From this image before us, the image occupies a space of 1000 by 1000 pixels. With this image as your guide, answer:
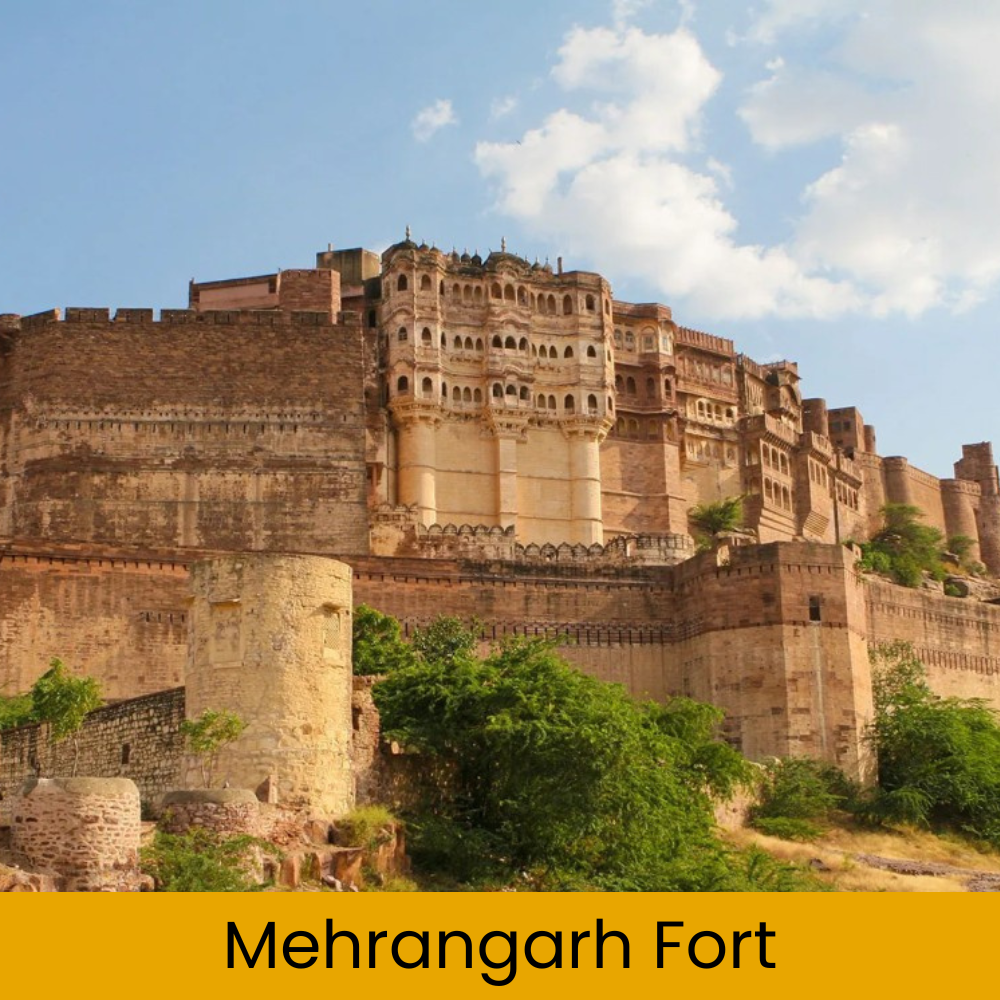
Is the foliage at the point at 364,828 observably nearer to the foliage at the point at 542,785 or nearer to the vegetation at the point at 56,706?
the foliage at the point at 542,785

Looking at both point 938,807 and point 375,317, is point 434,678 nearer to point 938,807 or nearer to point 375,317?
point 938,807

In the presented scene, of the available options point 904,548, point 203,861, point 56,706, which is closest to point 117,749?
point 56,706

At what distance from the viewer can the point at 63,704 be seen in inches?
1061

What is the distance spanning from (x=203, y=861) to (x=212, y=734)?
2.36 metres

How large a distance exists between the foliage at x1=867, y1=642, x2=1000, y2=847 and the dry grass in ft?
2.33

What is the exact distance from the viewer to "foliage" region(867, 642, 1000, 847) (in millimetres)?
34969

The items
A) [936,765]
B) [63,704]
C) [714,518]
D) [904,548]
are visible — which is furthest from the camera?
[904,548]

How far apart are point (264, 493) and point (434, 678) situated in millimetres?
23092

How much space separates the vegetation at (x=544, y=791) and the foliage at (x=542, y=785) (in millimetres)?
18

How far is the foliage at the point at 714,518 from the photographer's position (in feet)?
203

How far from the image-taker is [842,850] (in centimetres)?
3269

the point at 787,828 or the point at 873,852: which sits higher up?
the point at 787,828

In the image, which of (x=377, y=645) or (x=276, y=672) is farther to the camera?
(x=377, y=645)

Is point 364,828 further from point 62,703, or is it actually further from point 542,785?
point 62,703
